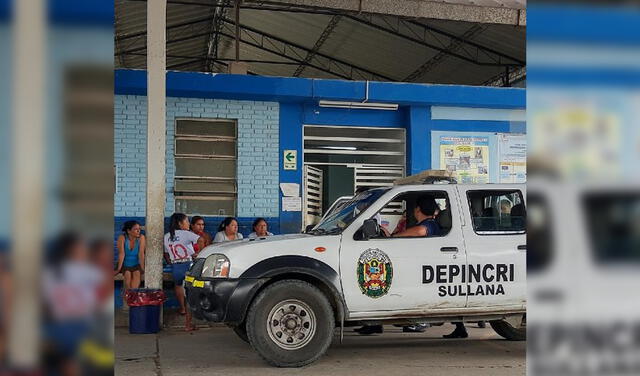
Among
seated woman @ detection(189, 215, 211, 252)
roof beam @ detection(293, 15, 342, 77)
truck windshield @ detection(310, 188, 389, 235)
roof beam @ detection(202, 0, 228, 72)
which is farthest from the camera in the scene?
roof beam @ detection(202, 0, 228, 72)

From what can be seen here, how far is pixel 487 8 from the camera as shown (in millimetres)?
13188

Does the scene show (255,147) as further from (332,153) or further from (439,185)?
(439,185)

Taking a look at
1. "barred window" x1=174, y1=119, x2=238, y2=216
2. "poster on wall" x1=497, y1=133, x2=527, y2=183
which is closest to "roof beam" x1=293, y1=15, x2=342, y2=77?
"poster on wall" x1=497, y1=133, x2=527, y2=183

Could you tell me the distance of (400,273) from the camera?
7121 mm

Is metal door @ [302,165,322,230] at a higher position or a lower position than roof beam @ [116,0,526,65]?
lower

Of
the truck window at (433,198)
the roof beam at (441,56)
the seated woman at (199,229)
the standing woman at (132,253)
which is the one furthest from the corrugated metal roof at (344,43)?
the truck window at (433,198)

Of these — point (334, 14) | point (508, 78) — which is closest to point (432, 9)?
point (334, 14)

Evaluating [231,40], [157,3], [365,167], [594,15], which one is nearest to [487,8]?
[365,167]

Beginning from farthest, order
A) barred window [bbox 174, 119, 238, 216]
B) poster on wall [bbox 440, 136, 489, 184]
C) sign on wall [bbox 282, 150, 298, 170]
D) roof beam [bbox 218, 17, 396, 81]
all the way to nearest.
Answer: roof beam [bbox 218, 17, 396, 81] → poster on wall [bbox 440, 136, 489, 184] → sign on wall [bbox 282, 150, 298, 170] → barred window [bbox 174, 119, 238, 216]

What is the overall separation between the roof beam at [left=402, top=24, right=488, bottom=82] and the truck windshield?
990cm

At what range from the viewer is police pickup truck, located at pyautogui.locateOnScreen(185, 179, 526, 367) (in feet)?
22.6

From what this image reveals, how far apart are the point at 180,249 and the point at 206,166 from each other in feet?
6.73

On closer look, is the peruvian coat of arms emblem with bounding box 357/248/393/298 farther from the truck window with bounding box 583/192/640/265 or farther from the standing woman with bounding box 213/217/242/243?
the truck window with bounding box 583/192/640/265

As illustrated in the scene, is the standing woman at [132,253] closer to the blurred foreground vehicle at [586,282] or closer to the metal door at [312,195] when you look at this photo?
the metal door at [312,195]
